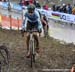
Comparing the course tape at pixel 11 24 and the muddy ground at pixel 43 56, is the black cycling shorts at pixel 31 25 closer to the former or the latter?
the muddy ground at pixel 43 56

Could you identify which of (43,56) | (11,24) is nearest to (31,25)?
(43,56)

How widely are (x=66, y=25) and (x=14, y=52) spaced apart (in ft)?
37.9

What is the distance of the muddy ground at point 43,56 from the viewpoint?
11.9 m

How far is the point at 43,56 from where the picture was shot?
13.7m

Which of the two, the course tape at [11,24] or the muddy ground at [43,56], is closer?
the muddy ground at [43,56]

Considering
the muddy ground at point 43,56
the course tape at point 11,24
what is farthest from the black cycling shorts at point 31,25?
the course tape at point 11,24

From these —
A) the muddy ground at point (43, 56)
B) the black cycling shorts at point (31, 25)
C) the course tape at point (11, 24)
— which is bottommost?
the course tape at point (11, 24)

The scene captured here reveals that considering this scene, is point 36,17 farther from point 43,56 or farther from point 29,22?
point 43,56

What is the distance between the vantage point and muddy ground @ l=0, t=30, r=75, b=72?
11891 mm

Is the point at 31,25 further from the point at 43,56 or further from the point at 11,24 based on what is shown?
the point at 11,24

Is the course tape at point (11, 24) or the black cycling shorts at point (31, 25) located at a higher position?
the black cycling shorts at point (31, 25)

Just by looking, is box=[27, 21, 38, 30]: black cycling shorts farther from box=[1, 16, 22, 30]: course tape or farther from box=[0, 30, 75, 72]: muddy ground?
box=[1, 16, 22, 30]: course tape

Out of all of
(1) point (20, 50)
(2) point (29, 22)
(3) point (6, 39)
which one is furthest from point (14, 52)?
(3) point (6, 39)

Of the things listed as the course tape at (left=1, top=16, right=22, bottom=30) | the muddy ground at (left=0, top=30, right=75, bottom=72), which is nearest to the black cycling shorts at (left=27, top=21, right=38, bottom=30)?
the muddy ground at (left=0, top=30, right=75, bottom=72)
